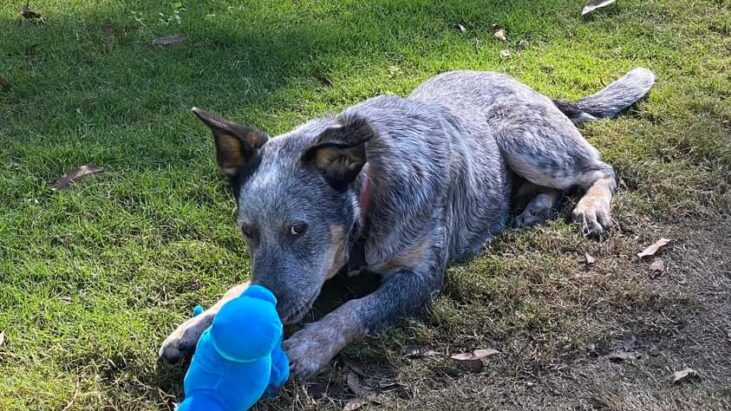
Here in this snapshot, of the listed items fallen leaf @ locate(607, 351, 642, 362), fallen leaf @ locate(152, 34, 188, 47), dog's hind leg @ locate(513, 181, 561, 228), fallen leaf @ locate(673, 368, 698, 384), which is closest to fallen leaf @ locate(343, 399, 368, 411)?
fallen leaf @ locate(607, 351, 642, 362)

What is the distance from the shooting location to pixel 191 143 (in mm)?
5566

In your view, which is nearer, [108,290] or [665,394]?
[665,394]

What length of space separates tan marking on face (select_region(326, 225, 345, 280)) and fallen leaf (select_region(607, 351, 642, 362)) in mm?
1460

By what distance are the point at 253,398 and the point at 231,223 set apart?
1.88m

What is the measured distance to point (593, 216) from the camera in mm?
4738

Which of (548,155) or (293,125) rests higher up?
(548,155)

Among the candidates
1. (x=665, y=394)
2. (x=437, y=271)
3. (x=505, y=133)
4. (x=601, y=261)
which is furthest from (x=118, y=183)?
(x=665, y=394)

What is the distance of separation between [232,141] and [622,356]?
2.25m

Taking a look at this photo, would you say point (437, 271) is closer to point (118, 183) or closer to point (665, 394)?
point (665, 394)

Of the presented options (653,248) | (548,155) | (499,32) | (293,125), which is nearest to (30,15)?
(293,125)

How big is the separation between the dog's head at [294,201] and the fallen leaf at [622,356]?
4.83 feet

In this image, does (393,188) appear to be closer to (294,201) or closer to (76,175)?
(294,201)

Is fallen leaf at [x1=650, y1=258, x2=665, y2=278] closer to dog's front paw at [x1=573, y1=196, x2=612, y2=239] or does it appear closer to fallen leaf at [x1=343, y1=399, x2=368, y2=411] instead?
dog's front paw at [x1=573, y1=196, x2=612, y2=239]

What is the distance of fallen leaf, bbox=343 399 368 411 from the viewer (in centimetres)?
350
